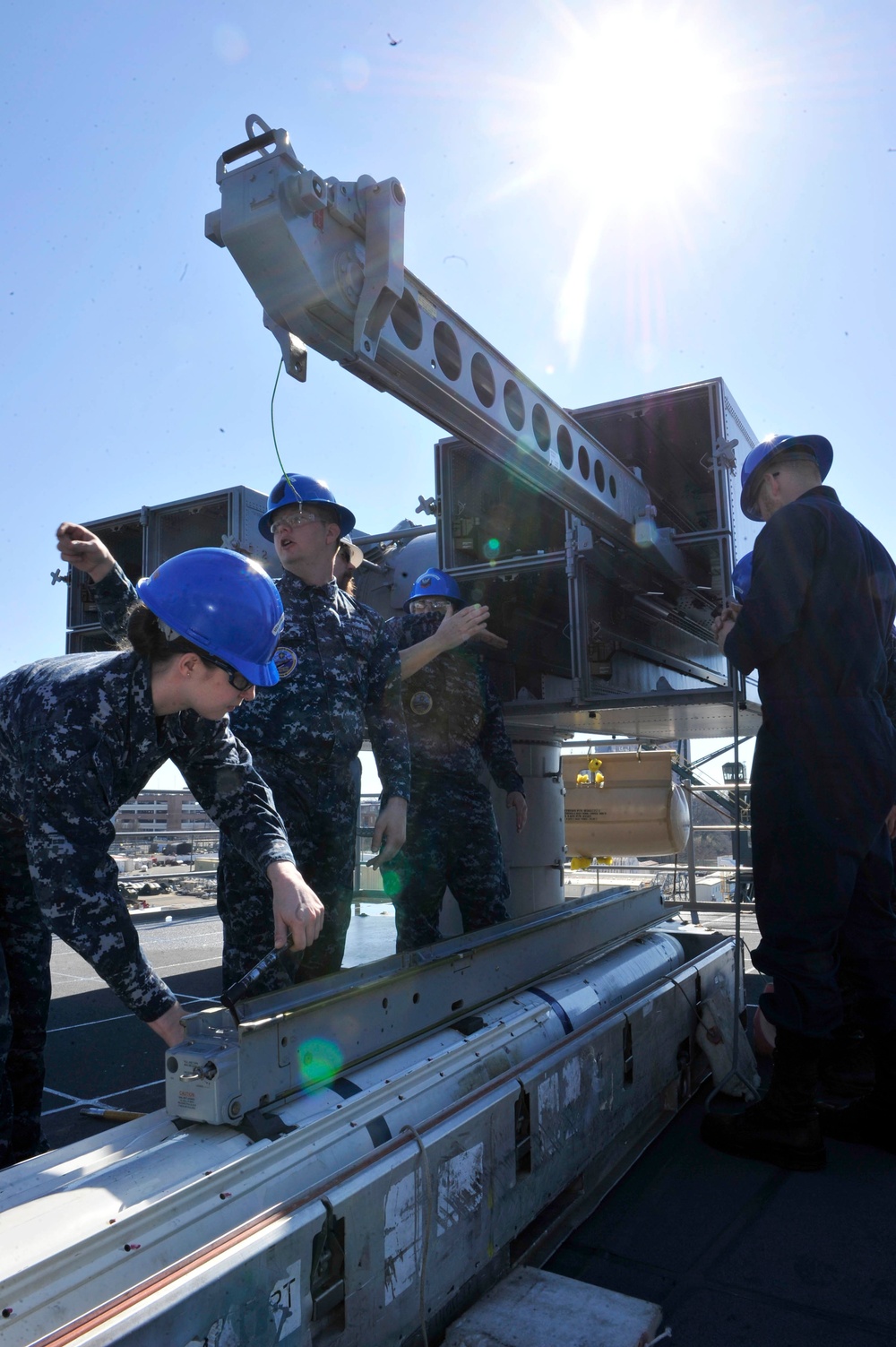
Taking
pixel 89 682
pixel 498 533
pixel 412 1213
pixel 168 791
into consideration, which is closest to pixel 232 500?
pixel 498 533

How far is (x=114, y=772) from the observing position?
1583 millimetres

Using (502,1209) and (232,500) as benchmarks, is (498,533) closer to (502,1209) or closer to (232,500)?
(232,500)

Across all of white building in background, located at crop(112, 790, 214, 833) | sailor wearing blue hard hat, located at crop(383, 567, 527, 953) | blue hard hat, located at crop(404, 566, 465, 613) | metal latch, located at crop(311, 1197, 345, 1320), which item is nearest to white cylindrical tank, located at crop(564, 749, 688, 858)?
blue hard hat, located at crop(404, 566, 465, 613)

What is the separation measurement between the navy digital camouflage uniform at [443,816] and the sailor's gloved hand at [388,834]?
0.74 meters

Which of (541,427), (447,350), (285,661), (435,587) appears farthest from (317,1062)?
(435,587)

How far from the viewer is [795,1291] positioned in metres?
1.78

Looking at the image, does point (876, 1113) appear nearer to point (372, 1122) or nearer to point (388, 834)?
point (388, 834)

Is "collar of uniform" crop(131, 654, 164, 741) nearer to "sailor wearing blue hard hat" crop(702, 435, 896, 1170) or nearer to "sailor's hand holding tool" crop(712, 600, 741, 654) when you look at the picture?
"sailor wearing blue hard hat" crop(702, 435, 896, 1170)

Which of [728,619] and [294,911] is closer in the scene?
[294,911]

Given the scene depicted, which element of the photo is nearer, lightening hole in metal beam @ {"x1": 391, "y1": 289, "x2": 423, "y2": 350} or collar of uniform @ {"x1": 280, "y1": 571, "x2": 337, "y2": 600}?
lightening hole in metal beam @ {"x1": 391, "y1": 289, "x2": 423, "y2": 350}

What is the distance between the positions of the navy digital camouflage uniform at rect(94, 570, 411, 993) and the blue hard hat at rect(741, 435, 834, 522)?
4.46ft

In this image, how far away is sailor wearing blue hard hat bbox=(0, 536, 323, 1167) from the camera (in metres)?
1.47

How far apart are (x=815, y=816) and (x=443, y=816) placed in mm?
1464

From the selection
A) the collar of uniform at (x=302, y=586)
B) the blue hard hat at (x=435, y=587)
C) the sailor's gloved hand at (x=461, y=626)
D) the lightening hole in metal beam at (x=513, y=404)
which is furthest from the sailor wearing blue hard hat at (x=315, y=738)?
the blue hard hat at (x=435, y=587)
